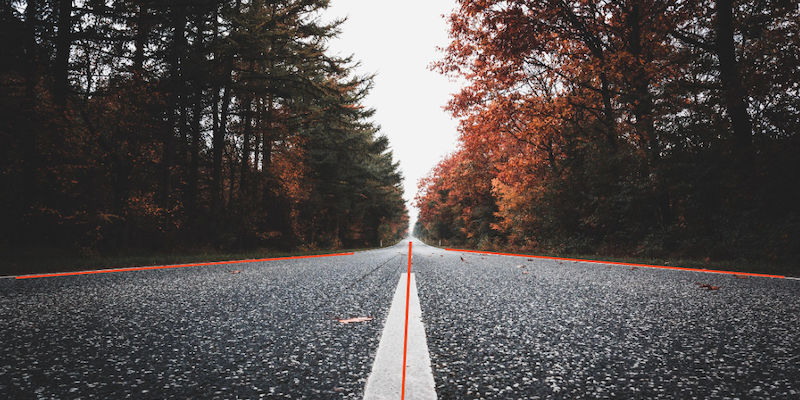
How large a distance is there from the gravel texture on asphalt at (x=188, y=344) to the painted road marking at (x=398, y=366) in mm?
61

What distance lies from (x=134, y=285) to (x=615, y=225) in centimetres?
1443

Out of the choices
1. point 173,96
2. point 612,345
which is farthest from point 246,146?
point 612,345

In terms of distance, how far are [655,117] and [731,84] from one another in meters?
2.16

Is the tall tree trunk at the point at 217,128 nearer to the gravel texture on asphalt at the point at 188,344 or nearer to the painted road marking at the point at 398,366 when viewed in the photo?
the gravel texture on asphalt at the point at 188,344

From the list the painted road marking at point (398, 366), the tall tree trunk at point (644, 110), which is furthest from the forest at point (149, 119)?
the tall tree trunk at point (644, 110)

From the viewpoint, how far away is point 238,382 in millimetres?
1345

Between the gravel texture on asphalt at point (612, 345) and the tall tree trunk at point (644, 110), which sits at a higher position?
the tall tree trunk at point (644, 110)

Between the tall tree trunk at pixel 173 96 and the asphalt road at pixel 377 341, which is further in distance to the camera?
the tall tree trunk at pixel 173 96

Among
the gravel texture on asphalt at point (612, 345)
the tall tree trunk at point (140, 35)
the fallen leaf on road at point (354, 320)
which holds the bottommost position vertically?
the fallen leaf on road at point (354, 320)

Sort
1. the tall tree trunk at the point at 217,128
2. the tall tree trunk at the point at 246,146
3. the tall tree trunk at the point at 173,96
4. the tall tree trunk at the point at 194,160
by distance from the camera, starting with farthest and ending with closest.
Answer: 1. the tall tree trunk at the point at 246,146
2. the tall tree trunk at the point at 217,128
3. the tall tree trunk at the point at 194,160
4. the tall tree trunk at the point at 173,96

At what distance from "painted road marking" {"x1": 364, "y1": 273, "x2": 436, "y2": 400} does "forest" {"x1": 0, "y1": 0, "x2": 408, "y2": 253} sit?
11.1m

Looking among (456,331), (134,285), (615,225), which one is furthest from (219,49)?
(615,225)

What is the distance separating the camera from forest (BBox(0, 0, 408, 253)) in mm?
8984

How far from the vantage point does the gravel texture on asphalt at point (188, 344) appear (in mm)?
1297
